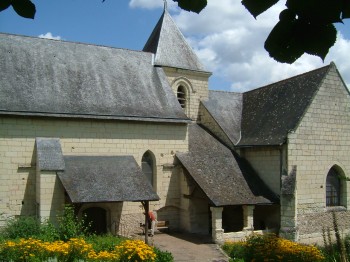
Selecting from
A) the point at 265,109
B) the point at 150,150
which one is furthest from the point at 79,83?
the point at 265,109

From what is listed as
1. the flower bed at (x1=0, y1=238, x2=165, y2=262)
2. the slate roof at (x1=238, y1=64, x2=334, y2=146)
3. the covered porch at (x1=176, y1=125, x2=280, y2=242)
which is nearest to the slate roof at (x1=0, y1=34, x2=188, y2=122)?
the covered porch at (x1=176, y1=125, x2=280, y2=242)

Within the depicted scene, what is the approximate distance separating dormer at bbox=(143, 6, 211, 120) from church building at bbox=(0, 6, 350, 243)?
47.9 inches

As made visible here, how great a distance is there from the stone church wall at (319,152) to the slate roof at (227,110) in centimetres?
386

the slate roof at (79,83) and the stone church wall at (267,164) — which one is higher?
the slate roof at (79,83)

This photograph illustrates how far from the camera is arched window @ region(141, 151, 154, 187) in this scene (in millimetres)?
18188

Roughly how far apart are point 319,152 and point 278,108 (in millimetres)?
2912

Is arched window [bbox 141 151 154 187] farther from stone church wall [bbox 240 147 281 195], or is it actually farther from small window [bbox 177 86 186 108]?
stone church wall [bbox 240 147 281 195]

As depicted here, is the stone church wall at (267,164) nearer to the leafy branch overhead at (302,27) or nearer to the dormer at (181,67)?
the dormer at (181,67)

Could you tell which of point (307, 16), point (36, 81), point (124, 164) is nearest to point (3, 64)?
point (36, 81)

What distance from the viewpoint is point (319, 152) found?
17781mm

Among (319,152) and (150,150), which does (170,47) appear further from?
(319,152)

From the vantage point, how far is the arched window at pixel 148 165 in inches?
716

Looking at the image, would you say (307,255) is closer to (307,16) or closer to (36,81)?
(307,16)

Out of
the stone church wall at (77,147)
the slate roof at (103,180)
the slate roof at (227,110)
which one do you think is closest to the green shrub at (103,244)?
the slate roof at (103,180)
